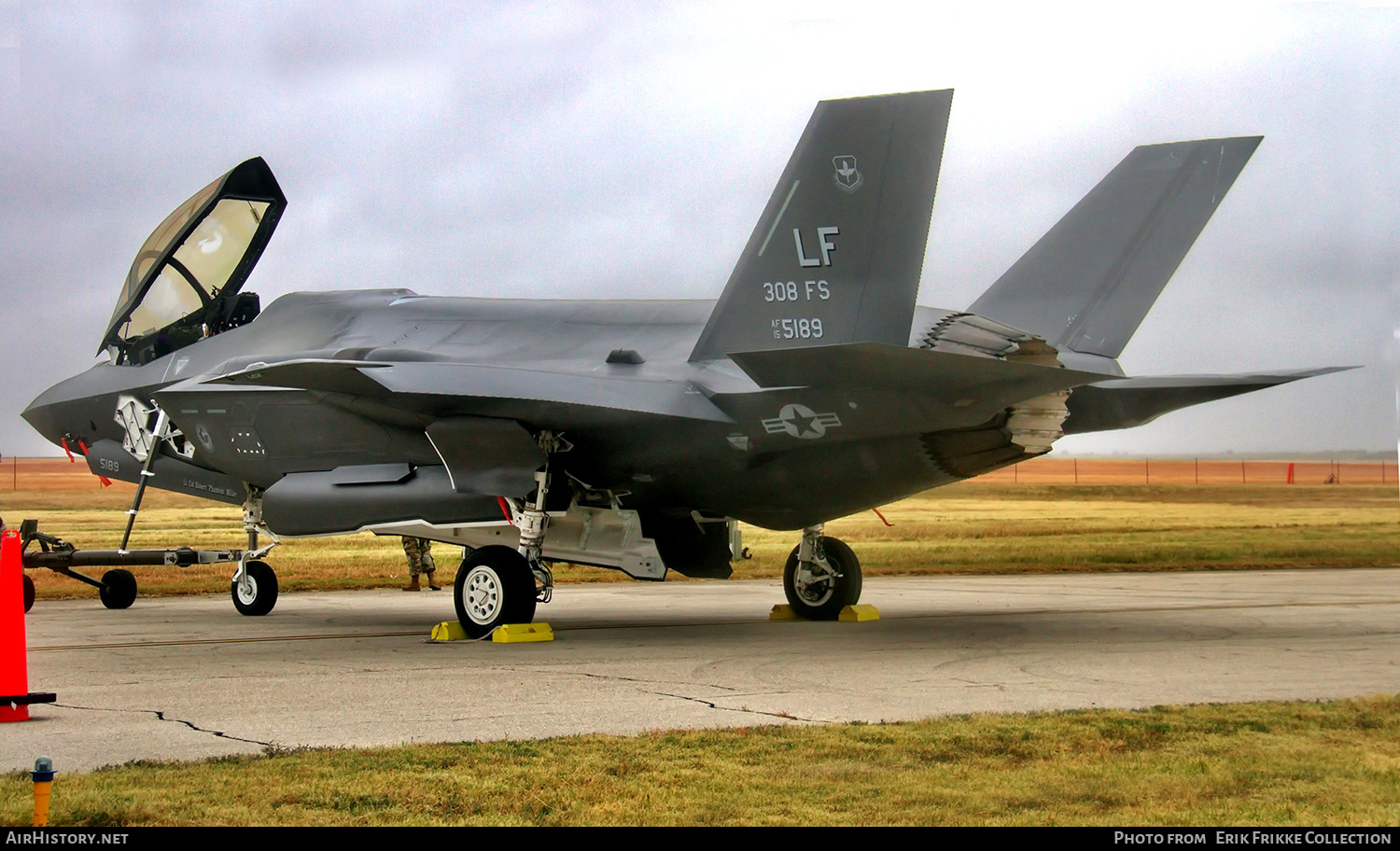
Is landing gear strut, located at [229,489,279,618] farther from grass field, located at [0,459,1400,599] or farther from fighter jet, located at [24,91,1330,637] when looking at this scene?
grass field, located at [0,459,1400,599]

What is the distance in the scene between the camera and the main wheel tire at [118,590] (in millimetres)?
15781

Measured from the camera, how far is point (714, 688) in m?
8.27

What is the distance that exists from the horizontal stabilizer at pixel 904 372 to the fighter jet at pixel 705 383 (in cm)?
2

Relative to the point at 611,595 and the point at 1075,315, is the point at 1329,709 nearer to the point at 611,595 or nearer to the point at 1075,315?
the point at 1075,315

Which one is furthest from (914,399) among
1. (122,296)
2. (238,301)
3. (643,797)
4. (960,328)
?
(122,296)

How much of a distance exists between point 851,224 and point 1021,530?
13393mm

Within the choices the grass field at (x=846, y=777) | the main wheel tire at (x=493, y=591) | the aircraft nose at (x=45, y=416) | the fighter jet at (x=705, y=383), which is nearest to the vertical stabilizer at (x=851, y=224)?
the fighter jet at (x=705, y=383)

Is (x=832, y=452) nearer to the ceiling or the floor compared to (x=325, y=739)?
nearer to the ceiling

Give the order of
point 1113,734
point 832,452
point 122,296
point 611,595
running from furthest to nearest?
point 611,595, point 122,296, point 832,452, point 1113,734

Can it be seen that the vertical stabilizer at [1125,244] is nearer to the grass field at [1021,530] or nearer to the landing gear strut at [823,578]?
the landing gear strut at [823,578]

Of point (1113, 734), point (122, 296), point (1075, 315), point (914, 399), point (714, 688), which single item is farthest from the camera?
point (122, 296)

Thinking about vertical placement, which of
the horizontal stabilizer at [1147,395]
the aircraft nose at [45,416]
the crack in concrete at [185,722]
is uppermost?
the aircraft nose at [45,416]

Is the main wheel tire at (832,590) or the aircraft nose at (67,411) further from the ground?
the aircraft nose at (67,411)

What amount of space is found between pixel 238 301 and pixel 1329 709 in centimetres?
1200
